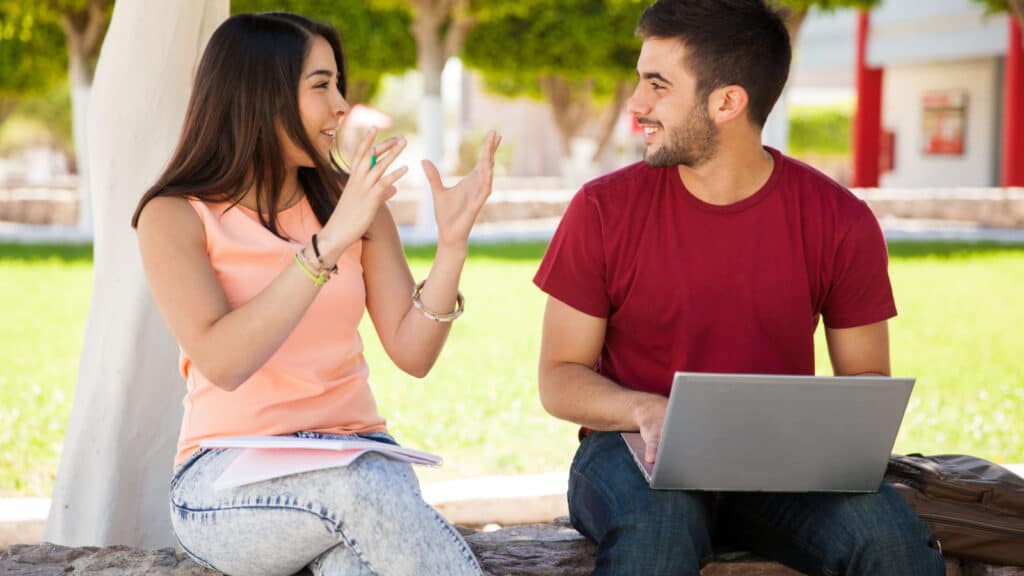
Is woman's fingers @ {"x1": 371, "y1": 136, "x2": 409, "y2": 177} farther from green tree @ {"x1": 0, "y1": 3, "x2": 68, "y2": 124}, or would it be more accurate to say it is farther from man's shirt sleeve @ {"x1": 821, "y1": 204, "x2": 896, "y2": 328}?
green tree @ {"x1": 0, "y1": 3, "x2": 68, "y2": 124}

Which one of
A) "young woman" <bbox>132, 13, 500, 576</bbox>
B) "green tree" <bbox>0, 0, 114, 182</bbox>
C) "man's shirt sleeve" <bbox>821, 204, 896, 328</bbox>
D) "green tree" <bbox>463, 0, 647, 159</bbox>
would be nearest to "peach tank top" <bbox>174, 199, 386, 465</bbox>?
"young woman" <bbox>132, 13, 500, 576</bbox>

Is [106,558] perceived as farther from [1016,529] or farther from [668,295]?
[1016,529]

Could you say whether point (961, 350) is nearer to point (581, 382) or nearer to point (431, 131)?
point (581, 382)

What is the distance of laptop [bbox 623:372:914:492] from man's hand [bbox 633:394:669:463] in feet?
0.17

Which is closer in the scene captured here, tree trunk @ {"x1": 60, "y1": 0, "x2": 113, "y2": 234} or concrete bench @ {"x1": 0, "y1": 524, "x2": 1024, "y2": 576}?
concrete bench @ {"x1": 0, "y1": 524, "x2": 1024, "y2": 576}

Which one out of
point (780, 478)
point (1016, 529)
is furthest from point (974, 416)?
point (780, 478)

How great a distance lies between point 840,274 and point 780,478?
69cm

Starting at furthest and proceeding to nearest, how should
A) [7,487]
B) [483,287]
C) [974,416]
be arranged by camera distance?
1. [483,287]
2. [974,416]
3. [7,487]

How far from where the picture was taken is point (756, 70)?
124 inches

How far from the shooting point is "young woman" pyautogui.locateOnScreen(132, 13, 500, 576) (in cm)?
245

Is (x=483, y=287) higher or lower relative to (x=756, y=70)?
lower

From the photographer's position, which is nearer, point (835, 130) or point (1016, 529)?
point (1016, 529)

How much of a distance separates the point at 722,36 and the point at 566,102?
26188 millimetres

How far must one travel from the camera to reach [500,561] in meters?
3.18
